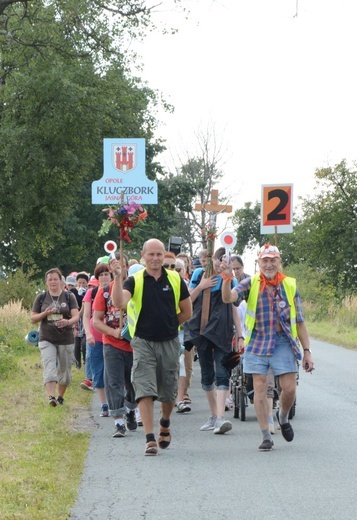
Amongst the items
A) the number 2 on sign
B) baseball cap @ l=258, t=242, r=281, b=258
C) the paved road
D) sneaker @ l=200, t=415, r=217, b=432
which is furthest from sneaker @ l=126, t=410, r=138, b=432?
the number 2 on sign

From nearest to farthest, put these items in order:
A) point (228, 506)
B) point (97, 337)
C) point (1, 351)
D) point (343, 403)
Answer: point (228, 506)
point (97, 337)
point (343, 403)
point (1, 351)

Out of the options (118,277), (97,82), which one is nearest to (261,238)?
(97,82)

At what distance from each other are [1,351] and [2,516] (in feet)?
40.2

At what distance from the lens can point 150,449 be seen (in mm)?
10031

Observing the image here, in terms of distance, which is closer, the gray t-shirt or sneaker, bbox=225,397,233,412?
the gray t-shirt

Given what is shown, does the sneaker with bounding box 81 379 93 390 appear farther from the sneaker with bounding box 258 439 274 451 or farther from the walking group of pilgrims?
the sneaker with bounding box 258 439 274 451

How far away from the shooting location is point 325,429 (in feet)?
38.7

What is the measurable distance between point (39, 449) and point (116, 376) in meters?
1.48

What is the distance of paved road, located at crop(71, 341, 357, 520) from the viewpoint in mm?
7469

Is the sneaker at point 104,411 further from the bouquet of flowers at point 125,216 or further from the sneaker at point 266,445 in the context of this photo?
the sneaker at point 266,445

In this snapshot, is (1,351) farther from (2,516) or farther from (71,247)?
(71,247)

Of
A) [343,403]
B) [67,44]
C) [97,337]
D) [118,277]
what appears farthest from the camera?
[67,44]

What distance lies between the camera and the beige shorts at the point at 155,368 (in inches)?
394

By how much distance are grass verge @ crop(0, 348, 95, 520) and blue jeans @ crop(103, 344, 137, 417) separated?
43 cm
